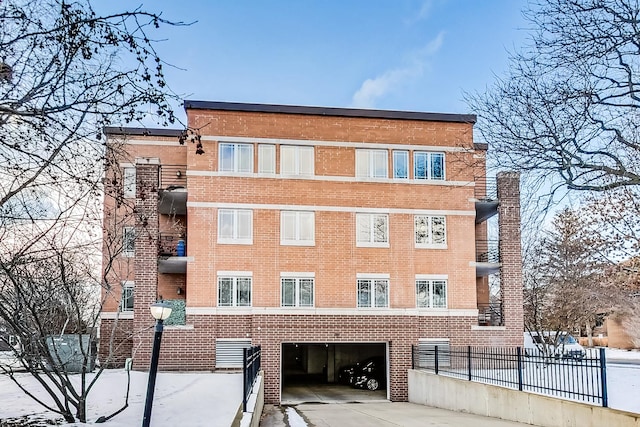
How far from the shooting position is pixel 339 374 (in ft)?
98.5

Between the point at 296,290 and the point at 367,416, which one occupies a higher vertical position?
the point at 296,290

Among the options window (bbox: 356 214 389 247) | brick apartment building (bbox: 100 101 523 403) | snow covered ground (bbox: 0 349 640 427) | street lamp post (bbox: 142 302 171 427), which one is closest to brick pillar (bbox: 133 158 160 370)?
brick apartment building (bbox: 100 101 523 403)

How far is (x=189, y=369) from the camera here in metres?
22.1

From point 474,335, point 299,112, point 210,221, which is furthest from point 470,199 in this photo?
point 210,221

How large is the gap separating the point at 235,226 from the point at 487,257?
1054cm

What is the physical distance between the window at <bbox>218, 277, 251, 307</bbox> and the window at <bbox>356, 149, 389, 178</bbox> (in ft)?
19.9

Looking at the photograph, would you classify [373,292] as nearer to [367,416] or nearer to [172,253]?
[367,416]

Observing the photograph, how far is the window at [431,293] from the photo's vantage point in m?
24.1

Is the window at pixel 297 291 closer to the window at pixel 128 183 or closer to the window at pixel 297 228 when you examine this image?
the window at pixel 297 228

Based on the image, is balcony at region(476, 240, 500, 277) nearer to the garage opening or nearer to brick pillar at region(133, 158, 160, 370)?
the garage opening

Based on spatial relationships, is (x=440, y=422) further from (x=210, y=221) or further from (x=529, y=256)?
(x=529, y=256)

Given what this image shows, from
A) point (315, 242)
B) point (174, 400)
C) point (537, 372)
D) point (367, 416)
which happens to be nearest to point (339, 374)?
point (315, 242)

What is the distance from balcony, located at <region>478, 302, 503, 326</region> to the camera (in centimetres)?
2525

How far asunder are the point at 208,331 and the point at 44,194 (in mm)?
16655
